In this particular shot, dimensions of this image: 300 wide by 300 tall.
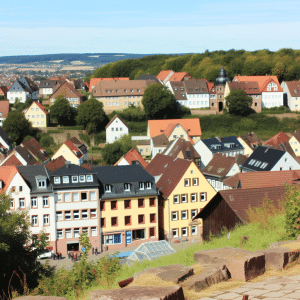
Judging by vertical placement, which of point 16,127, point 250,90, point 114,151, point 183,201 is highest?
point 250,90

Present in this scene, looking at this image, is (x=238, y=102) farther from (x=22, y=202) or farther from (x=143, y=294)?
(x=143, y=294)

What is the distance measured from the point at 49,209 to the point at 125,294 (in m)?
33.5

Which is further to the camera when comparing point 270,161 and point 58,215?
point 270,161

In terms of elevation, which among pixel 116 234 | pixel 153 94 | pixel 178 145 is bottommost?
pixel 116 234

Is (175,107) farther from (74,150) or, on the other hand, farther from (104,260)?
(104,260)

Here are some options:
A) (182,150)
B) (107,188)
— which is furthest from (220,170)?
(107,188)

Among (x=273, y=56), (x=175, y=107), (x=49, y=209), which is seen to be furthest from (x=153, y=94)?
(x=49, y=209)

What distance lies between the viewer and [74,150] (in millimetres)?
73812

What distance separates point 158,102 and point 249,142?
802 inches

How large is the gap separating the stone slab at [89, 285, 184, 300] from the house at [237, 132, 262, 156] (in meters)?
70.7

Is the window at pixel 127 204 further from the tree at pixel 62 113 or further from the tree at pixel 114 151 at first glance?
the tree at pixel 62 113

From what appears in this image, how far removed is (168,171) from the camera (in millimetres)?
44625

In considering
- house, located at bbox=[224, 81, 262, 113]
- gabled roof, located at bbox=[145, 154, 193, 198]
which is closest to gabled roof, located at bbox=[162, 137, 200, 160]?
gabled roof, located at bbox=[145, 154, 193, 198]

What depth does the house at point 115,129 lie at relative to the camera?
8875cm
